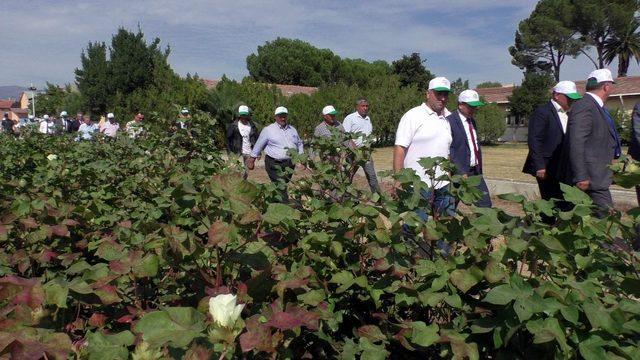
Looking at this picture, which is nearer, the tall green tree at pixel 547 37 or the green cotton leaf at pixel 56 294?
the green cotton leaf at pixel 56 294

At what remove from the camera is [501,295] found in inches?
46.1

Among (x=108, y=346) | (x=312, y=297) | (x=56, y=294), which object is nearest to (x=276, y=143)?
(x=312, y=297)

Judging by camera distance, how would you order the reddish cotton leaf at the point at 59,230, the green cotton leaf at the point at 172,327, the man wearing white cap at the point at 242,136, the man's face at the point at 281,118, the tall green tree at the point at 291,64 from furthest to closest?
the tall green tree at the point at 291,64
the man wearing white cap at the point at 242,136
the man's face at the point at 281,118
the reddish cotton leaf at the point at 59,230
the green cotton leaf at the point at 172,327

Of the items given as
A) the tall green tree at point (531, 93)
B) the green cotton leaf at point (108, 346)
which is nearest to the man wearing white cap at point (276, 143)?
the green cotton leaf at point (108, 346)

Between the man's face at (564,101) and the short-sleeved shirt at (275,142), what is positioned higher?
the man's face at (564,101)

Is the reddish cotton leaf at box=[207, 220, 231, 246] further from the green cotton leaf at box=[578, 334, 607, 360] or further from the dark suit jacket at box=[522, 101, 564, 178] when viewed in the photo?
the dark suit jacket at box=[522, 101, 564, 178]

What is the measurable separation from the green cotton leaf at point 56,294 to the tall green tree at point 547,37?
49.8 meters

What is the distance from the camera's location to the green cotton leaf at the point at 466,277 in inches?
52.9

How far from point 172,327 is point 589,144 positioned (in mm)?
3859

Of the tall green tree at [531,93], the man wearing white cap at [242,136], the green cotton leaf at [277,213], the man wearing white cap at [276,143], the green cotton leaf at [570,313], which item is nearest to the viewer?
the green cotton leaf at [570,313]

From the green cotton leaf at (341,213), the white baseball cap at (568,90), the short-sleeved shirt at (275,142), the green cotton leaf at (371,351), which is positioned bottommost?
the green cotton leaf at (371,351)

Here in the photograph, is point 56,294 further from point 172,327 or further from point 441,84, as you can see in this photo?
point 441,84

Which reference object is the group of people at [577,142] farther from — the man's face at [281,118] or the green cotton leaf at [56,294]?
the green cotton leaf at [56,294]

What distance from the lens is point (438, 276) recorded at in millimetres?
1439
